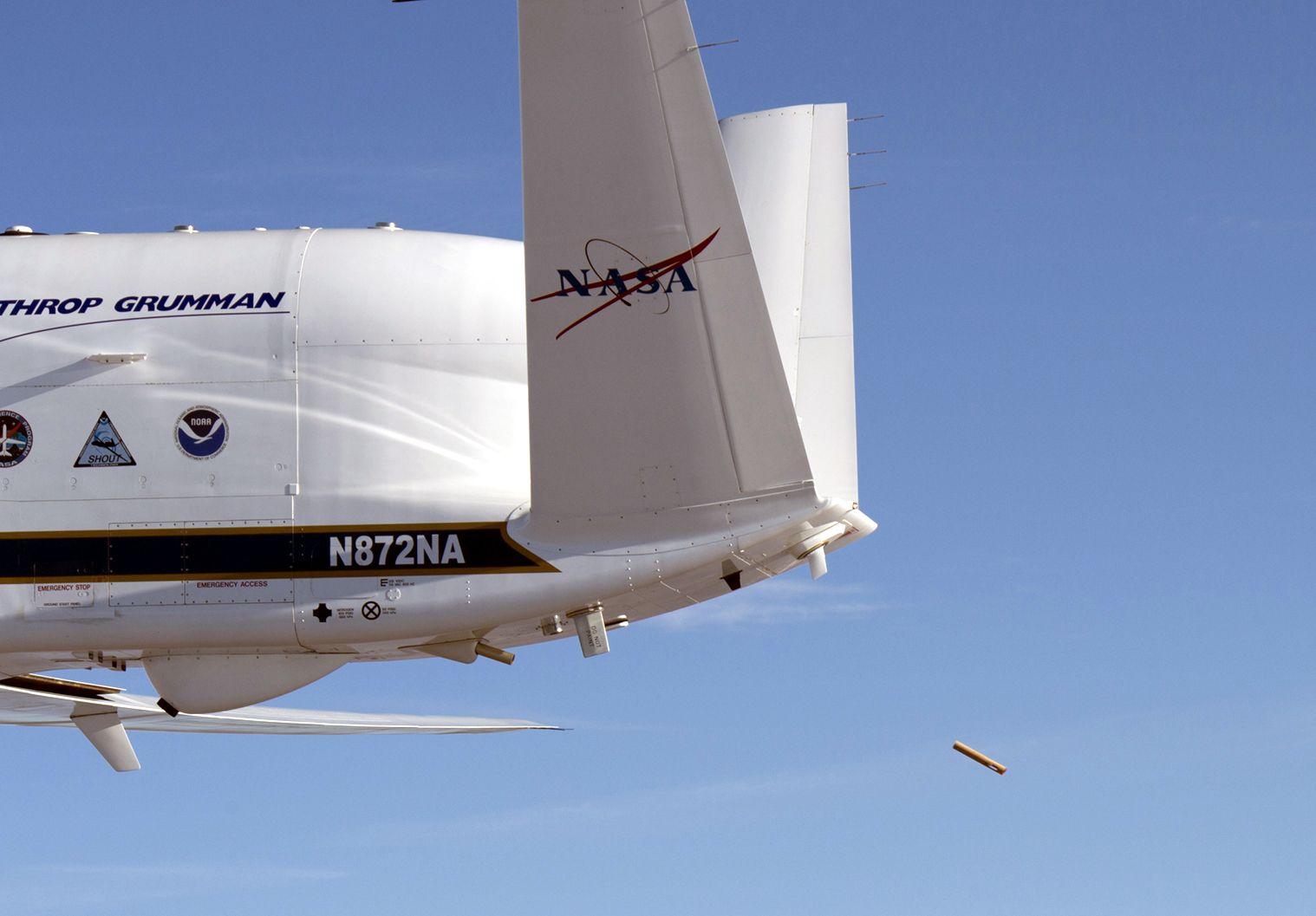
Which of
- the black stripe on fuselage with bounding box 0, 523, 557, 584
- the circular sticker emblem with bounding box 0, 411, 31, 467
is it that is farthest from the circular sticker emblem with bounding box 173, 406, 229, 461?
the circular sticker emblem with bounding box 0, 411, 31, 467

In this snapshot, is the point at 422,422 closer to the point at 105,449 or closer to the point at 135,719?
the point at 105,449

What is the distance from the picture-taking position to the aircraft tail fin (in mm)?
23359

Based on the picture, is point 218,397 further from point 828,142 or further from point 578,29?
point 828,142

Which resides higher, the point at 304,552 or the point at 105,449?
the point at 105,449

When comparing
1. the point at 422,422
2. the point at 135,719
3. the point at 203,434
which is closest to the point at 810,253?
the point at 422,422

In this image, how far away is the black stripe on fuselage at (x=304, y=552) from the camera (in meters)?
20.5

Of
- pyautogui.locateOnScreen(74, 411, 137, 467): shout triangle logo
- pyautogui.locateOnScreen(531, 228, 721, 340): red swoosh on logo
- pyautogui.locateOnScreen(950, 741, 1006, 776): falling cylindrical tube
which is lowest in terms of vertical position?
pyautogui.locateOnScreen(950, 741, 1006, 776): falling cylindrical tube

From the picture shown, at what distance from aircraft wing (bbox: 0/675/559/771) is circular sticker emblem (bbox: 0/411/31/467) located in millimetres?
4801

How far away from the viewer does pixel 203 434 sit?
68.2ft

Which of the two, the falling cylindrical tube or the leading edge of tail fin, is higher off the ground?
the leading edge of tail fin

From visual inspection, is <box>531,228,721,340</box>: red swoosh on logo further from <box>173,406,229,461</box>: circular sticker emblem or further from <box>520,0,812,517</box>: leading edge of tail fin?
<box>173,406,229,461</box>: circular sticker emblem

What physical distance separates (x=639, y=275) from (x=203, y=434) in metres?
5.48

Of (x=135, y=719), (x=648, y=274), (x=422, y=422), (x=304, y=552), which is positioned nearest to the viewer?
(x=648, y=274)

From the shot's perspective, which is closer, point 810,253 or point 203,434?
point 203,434
